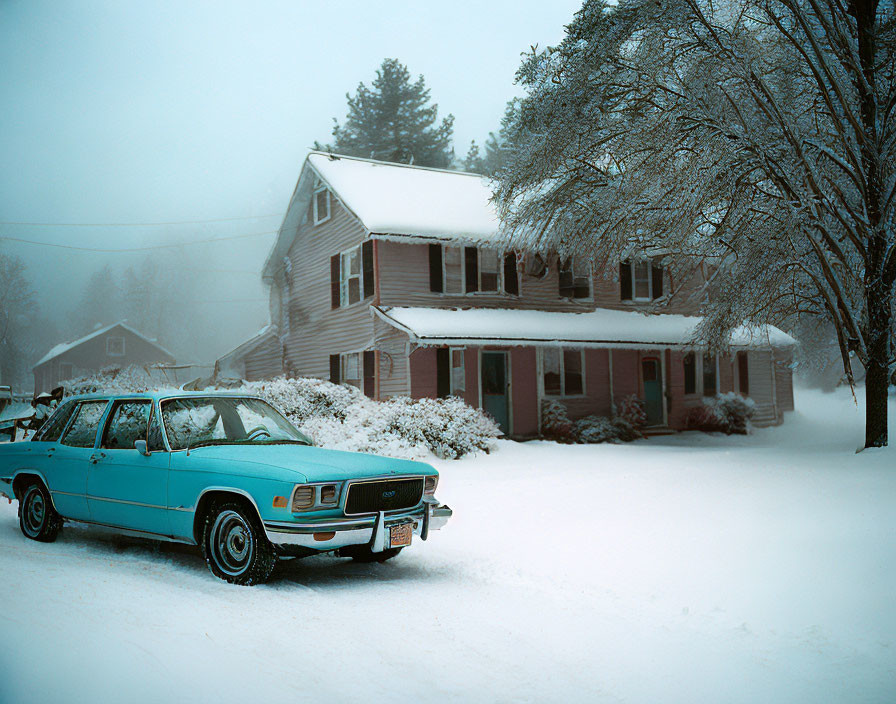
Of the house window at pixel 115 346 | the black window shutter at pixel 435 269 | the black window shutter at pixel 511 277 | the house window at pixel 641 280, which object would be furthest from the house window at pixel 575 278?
the house window at pixel 115 346

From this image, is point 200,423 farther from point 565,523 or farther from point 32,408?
point 32,408

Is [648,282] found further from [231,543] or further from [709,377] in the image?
[231,543]

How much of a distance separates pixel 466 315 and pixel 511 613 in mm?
15674

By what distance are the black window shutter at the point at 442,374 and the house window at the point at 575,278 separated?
17.0ft

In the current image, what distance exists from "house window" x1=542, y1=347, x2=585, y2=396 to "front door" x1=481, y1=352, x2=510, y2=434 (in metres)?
1.27

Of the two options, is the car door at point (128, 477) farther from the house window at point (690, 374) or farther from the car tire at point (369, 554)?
the house window at point (690, 374)

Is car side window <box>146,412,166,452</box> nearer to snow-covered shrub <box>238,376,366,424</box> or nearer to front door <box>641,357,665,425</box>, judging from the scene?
snow-covered shrub <box>238,376,366,424</box>

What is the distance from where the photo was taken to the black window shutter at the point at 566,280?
2375 centimetres

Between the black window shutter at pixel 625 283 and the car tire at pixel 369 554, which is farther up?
the black window shutter at pixel 625 283

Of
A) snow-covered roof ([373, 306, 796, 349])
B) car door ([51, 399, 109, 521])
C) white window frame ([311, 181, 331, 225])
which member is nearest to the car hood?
car door ([51, 399, 109, 521])

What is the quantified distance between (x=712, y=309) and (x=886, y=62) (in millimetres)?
5472

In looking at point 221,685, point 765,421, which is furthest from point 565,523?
point 765,421

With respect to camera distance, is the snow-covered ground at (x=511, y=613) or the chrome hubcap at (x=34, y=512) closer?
the snow-covered ground at (x=511, y=613)

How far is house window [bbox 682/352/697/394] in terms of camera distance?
83.8 ft
